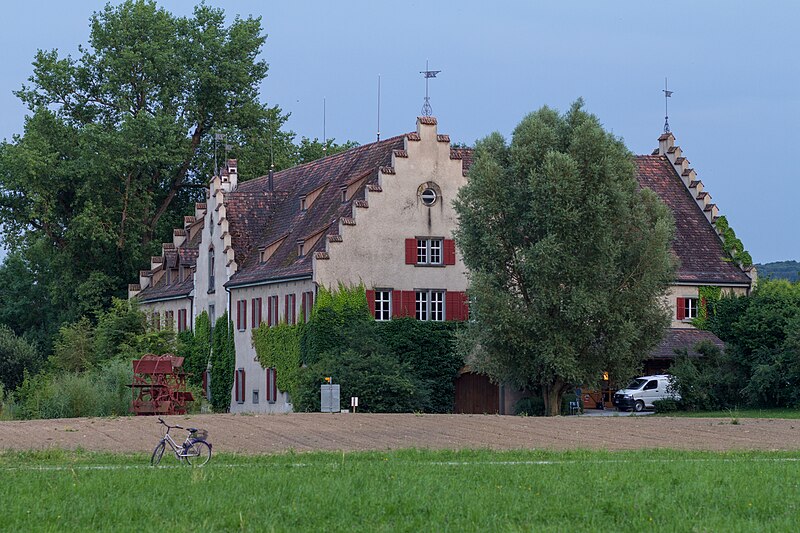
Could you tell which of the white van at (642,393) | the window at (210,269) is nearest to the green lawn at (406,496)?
the white van at (642,393)

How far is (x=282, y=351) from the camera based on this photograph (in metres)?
69.3

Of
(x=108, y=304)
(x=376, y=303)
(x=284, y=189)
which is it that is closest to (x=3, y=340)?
(x=108, y=304)

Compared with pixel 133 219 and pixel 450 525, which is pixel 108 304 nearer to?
pixel 133 219

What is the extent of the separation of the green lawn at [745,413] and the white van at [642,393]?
494cm

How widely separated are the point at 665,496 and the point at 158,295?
63924mm

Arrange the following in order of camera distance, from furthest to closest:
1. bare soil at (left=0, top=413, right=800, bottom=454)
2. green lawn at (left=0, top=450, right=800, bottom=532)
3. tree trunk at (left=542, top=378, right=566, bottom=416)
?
tree trunk at (left=542, top=378, right=566, bottom=416), bare soil at (left=0, top=413, right=800, bottom=454), green lawn at (left=0, top=450, right=800, bottom=532)

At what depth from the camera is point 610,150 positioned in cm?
5956

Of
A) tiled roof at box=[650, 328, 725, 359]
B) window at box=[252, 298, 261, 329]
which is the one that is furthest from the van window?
window at box=[252, 298, 261, 329]

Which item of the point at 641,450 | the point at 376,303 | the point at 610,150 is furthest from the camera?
the point at 376,303

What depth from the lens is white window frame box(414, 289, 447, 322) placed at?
68.8 metres

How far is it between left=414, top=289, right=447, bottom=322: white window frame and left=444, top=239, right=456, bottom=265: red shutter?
53.9 inches

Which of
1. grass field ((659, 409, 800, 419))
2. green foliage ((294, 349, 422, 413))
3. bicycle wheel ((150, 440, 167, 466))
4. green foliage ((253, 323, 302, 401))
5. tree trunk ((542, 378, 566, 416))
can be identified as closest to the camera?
bicycle wheel ((150, 440, 167, 466))

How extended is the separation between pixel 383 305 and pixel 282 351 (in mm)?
5131

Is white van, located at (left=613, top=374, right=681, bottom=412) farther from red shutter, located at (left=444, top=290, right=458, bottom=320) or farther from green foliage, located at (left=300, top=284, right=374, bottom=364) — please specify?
green foliage, located at (left=300, top=284, right=374, bottom=364)
